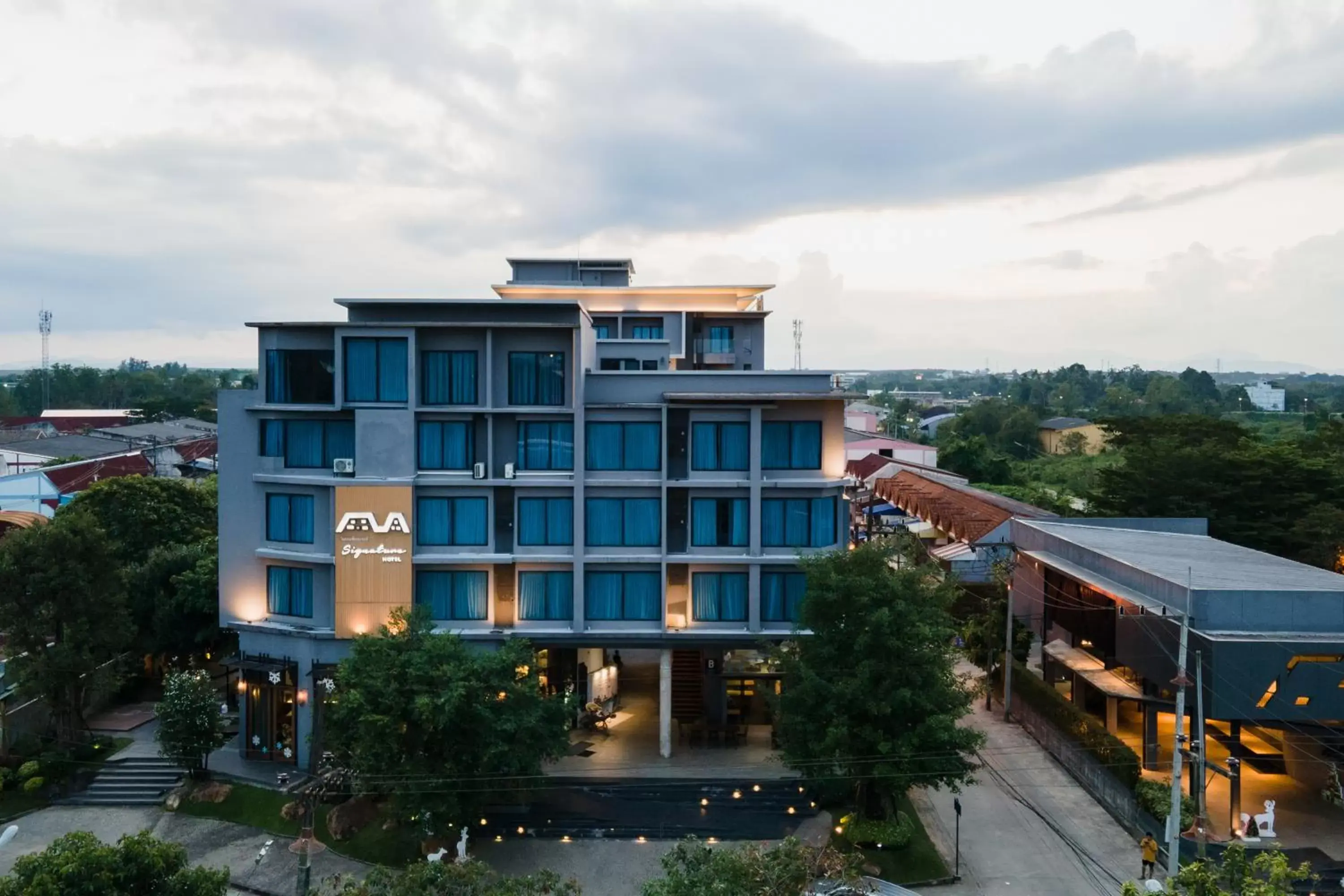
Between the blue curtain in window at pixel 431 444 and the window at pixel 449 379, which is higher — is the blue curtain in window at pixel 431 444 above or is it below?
below

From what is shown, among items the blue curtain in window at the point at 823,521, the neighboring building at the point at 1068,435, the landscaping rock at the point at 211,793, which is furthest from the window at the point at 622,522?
the neighboring building at the point at 1068,435

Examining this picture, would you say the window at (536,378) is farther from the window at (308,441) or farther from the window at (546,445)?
the window at (308,441)

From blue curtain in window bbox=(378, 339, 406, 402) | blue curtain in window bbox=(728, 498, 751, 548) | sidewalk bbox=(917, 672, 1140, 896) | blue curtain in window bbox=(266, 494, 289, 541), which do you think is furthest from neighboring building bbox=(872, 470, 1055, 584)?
blue curtain in window bbox=(266, 494, 289, 541)

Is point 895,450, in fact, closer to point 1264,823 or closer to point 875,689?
point 1264,823

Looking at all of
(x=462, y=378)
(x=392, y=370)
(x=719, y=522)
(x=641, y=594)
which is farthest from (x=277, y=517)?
(x=719, y=522)

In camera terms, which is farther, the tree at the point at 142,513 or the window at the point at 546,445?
the tree at the point at 142,513

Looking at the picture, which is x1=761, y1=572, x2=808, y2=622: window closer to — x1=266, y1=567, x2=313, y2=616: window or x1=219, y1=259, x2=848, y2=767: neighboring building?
x1=219, y1=259, x2=848, y2=767: neighboring building
